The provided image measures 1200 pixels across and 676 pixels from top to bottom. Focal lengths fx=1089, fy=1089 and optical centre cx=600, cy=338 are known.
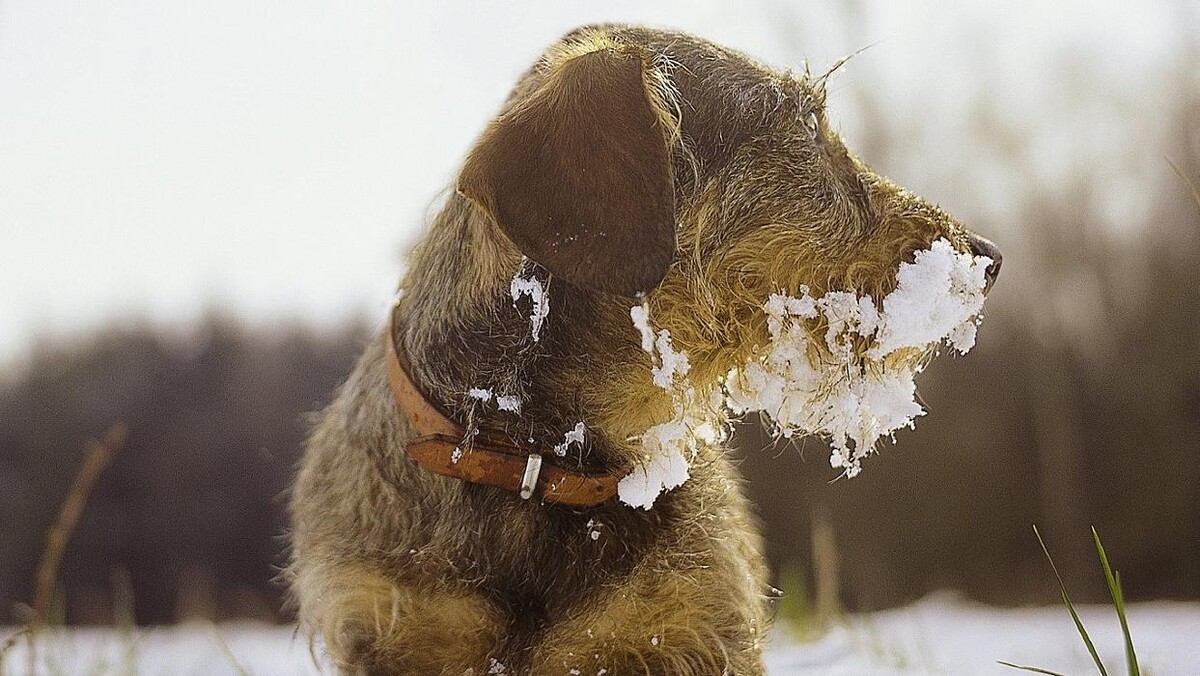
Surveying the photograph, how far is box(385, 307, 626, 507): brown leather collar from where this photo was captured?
271 centimetres

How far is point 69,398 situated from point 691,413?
2621 cm

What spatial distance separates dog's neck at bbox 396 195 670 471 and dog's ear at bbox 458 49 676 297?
0.28 metres

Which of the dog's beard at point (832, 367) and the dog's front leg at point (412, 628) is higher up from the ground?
the dog's beard at point (832, 367)

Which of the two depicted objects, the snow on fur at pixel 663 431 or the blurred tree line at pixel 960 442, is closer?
the snow on fur at pixel 663 431

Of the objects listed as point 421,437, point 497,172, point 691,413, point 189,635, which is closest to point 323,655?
point 421,437

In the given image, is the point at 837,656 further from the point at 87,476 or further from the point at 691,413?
the point at 87,476

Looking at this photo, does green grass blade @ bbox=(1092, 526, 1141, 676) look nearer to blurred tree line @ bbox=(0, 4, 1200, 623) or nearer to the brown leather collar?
the brown leather collar

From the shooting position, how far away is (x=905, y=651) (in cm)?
447

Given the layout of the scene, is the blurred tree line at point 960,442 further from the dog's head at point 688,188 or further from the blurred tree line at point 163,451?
the dog's head at point 688,188

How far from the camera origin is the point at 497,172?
8.19 feet

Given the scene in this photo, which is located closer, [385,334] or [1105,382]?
[385,334]

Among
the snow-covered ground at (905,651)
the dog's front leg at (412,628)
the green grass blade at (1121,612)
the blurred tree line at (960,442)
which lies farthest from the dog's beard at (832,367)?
the blurred tree line at (960,442)

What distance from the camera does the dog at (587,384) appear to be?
2.71m

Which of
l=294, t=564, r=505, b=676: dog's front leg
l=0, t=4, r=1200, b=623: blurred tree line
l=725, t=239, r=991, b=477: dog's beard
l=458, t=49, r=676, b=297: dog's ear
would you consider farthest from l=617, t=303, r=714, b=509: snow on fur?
l=0, t=4, r=1200, b=623: blurred tree line
